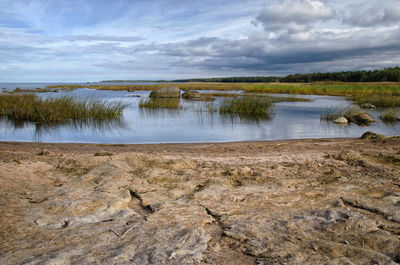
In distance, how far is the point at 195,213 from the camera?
3104 millimetres

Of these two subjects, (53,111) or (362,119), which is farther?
(362,119)

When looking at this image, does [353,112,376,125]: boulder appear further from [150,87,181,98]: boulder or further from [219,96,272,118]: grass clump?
[150,87,181,98]: boulder

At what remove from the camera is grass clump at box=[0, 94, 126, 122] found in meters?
14.0

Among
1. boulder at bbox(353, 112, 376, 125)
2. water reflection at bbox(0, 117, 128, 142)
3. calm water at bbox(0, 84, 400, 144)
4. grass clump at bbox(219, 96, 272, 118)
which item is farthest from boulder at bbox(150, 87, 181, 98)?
boulder at bbox(353, 112, 376, 125)

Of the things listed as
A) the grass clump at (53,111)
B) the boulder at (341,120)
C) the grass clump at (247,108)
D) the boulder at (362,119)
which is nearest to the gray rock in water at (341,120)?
the boulder at (341,120)

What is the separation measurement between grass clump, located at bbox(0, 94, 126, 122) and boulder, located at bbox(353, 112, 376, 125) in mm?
11861

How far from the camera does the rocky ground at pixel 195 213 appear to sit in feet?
7.53

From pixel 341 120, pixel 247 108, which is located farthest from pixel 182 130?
pixel 341 120

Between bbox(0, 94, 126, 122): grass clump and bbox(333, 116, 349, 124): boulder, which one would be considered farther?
bbox(333, 116, 349, 124): boulder

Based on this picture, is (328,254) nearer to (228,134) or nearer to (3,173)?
(3,173)

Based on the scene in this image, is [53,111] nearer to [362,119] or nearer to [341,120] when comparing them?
[341,120]

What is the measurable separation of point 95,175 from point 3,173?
1162 millimetres

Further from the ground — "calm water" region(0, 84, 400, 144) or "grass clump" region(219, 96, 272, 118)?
"grass clump" region(219, 96, 272, 118)

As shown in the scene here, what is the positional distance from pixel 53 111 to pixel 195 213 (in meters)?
12.9
